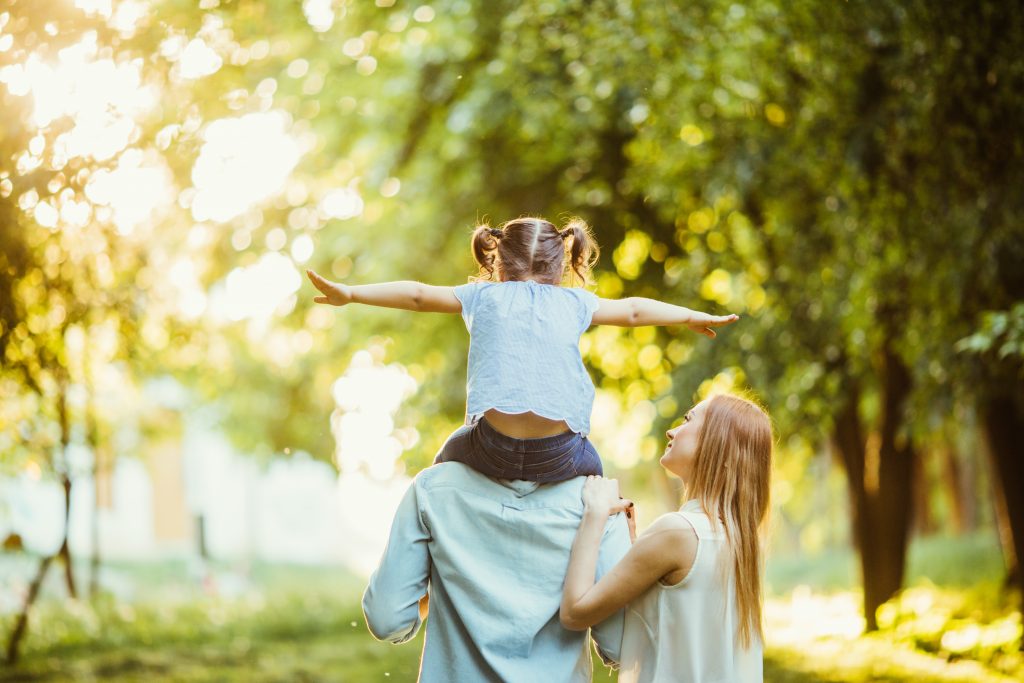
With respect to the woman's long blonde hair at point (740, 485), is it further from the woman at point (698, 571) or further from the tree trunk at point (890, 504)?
the tree trunk at point (890, 504)

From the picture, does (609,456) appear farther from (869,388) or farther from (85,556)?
(869,388)

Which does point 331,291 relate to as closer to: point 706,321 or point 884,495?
point 706,321

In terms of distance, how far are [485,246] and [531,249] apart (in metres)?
0.17

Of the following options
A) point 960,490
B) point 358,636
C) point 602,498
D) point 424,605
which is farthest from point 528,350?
point 960,490

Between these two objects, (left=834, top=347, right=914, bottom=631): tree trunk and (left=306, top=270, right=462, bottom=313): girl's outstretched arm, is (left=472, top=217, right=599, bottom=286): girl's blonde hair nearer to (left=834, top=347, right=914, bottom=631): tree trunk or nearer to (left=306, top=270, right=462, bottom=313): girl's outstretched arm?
(left=306, top=270, right=462, bottom=313): girl's outstretched arm

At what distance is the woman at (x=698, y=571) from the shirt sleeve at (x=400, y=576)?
43 centimetres

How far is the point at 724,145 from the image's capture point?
33.0ft

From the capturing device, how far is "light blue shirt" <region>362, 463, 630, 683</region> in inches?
117

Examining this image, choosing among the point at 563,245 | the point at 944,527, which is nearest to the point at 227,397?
the point at 563,245

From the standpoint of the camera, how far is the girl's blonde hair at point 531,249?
319 centimetres

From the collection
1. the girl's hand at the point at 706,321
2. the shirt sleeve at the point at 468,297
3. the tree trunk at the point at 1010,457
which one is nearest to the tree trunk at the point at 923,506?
the tree trunk at the point at 1010,457

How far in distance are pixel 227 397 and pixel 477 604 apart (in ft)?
57.1

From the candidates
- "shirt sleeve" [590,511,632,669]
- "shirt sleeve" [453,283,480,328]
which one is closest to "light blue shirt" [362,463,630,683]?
"shirt sleeve" [590,511,632,669]

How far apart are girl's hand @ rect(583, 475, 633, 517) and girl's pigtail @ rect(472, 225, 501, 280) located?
2.34ft
